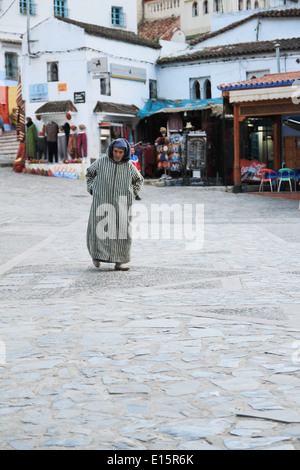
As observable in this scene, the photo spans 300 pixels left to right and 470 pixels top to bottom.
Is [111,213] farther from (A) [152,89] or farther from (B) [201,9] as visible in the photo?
(B) [201,9]

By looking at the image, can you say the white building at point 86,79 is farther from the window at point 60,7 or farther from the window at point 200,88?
the window at point 60,7

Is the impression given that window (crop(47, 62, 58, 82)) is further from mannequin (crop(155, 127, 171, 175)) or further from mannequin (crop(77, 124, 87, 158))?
mannequin (crop(155, 127, 171, 175))

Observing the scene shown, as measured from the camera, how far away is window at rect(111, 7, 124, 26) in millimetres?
38250

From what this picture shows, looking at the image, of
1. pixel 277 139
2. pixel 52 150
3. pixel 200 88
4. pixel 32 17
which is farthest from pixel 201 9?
pixel 277 139

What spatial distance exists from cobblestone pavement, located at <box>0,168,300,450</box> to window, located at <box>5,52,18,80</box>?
27344 millimetres

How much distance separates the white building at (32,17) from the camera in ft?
116

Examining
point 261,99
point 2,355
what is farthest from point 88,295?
point 261,99

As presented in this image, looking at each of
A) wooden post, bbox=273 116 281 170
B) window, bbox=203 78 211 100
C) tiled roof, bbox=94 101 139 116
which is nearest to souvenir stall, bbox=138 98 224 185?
tiled roof, bbox=94 101 139 116

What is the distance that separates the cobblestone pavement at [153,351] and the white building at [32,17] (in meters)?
27.2

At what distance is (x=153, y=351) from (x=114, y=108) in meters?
25.7

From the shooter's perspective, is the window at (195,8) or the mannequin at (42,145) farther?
the window at (195,8)

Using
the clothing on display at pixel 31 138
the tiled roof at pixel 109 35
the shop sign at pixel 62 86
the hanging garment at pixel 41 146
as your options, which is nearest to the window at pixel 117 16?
the tiled roof at pixel 109 35

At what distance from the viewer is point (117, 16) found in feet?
126
